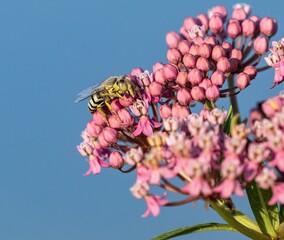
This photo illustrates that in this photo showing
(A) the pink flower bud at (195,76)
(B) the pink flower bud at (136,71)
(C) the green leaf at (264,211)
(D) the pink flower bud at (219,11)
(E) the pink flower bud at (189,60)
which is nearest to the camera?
(C) the green leaf at (264,211)

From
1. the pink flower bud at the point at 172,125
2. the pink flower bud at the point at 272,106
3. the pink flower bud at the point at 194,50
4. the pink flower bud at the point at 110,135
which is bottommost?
the pink flower bud at the point at 272,106

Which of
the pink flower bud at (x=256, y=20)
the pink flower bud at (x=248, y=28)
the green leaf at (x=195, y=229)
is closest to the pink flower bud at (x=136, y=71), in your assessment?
the pink flower bud at (x=248, y=28)

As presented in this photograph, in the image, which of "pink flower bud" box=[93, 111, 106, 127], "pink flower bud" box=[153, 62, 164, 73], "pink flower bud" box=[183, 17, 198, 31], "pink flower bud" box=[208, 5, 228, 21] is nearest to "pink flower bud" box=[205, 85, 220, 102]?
"pink flower bud" box=[153, 62, 164, 73]

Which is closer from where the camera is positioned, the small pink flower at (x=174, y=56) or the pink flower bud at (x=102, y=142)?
the pink flower bud at (x=102, y=142)

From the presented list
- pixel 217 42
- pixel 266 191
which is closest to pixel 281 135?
pixel 266 191

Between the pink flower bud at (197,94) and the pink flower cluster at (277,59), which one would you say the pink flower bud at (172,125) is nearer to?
the pink flower bud at (197,94)

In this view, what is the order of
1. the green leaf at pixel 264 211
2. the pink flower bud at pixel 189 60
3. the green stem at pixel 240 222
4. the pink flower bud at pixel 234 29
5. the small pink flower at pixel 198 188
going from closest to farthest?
the small pink flower at pixel 198 188 → the green stem at pixel 240 222 → the green leaf at pixel 264 211 → the pink flower bud at pixel 189 60 → the pink flower bud at pixel 234 29

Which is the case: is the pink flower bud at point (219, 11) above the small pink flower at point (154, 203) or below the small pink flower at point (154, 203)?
above

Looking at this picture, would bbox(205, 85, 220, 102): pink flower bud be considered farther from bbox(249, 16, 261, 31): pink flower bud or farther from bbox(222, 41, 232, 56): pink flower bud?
bbox(249, 16, 261, 31): pink flower bud
